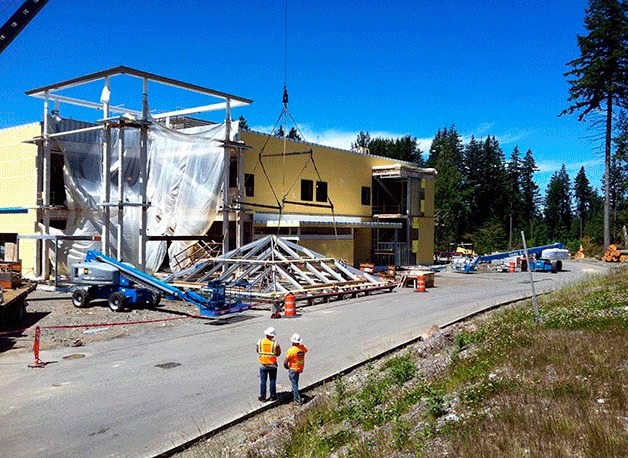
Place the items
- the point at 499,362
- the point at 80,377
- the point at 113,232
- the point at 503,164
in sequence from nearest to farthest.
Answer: the point at 499,362 → the point at 80,377 → the point at 113,232 → the point at 503,164

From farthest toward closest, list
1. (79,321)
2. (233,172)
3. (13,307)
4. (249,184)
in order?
(233,172) < (249,184) < (79,321) < (13,307)

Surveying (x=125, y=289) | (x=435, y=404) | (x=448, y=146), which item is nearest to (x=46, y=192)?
(x=125, y=289)

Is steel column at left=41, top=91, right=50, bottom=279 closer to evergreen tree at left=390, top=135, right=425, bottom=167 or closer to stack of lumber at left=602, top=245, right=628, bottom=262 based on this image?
stack of lumber at left=602, top=245, right=628, bottom=262

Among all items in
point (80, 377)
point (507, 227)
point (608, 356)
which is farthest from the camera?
point (507, 227)

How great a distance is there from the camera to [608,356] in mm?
8914

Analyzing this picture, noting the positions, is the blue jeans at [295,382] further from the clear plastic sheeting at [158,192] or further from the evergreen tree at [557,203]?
the evergreen tree at [557,203]

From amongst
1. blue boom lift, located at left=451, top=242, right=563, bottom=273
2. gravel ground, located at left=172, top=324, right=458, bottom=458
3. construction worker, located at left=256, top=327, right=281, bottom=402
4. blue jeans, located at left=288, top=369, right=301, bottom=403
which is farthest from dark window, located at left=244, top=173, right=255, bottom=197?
blue jeans, located at left=288, top=369, right=301, bottom=403

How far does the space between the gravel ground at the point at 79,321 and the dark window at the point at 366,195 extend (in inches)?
954

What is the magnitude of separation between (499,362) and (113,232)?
91.3 ft

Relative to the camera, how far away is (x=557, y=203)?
14325cm

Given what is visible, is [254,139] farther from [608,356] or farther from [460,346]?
[608,356]

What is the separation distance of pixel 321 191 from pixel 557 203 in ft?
392

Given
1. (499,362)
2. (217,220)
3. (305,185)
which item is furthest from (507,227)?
(499,362)

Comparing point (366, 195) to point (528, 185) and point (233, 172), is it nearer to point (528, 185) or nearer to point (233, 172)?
point (233, 172)
